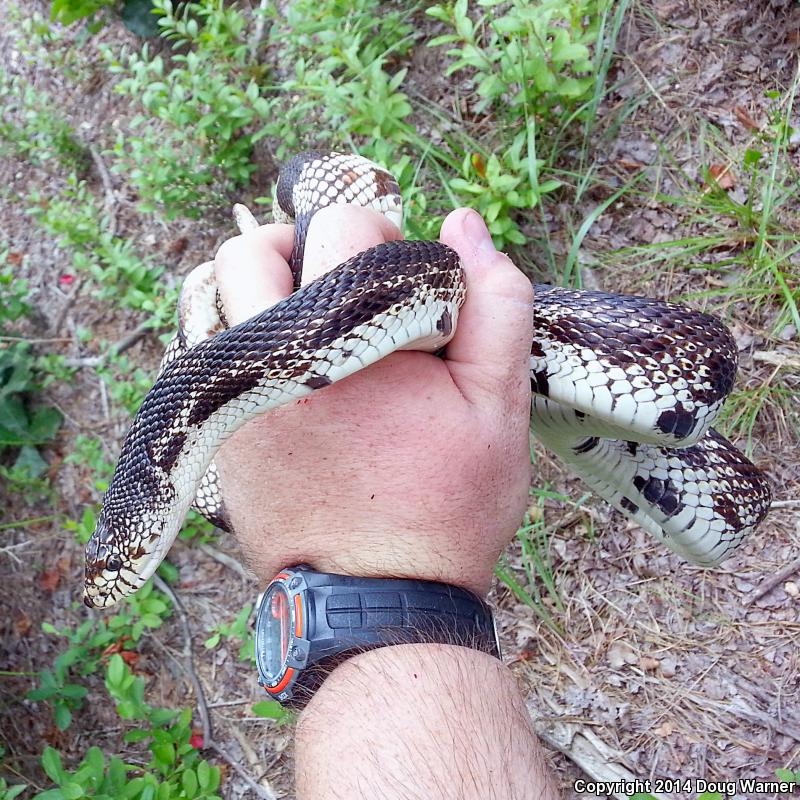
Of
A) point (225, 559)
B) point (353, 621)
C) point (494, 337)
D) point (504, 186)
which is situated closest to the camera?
point (353, 621)

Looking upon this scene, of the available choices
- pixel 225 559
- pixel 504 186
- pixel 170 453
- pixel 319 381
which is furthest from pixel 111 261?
pixel 319 381

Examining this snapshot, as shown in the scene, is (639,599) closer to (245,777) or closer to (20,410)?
(245,777)

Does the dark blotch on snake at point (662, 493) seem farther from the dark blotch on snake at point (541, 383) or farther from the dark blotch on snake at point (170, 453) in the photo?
the dark blotch on snake at point (170, 453)

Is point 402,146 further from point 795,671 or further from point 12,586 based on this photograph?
point 12,586

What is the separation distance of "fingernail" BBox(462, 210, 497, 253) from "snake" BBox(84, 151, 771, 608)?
0.47ft

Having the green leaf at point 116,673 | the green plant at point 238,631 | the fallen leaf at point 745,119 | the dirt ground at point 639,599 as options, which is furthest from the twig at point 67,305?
the fallen leaf at point 745,119

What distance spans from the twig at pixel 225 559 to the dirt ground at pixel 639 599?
3cm

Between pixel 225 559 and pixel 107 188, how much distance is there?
4329 millimetres

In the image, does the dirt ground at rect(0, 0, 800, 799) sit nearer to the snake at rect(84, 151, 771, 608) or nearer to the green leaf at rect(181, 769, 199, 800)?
the snake at rect(84, 151, 771, 608)

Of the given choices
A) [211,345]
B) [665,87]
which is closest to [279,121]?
[665,87]

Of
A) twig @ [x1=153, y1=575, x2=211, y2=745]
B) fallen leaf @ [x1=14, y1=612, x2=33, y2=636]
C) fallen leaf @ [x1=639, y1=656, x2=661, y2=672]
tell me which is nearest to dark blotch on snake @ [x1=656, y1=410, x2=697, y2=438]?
fallen leaf @ [x1=639, y1=656, x2=661, y2=672]

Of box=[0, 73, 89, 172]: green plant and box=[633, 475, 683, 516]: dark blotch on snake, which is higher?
box=[0, 73, 89, 172]: green plant

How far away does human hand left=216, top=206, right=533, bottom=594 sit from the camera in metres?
2.47

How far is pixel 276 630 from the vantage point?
8.35 ft
